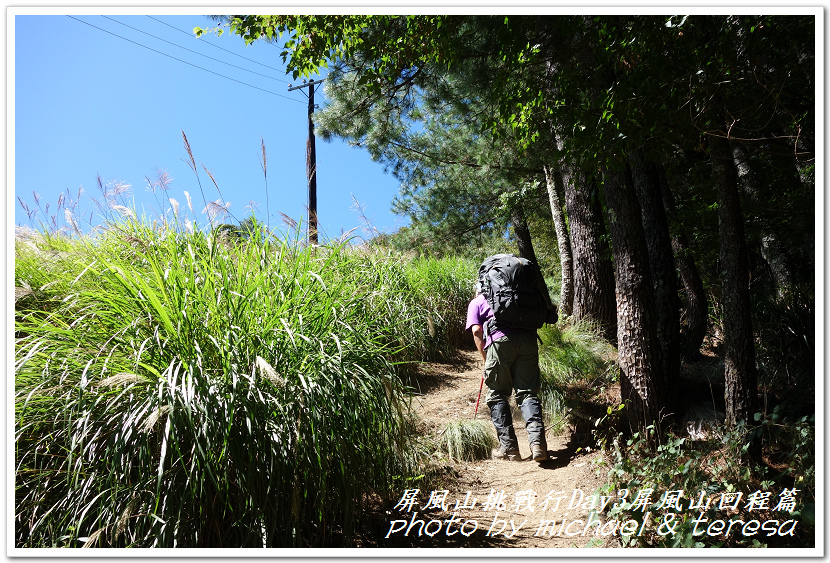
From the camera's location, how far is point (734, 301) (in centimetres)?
339

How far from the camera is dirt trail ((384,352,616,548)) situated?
8.57 ft

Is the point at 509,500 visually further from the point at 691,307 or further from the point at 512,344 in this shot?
the point at 691,307

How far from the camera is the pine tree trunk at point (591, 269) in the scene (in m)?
6.80

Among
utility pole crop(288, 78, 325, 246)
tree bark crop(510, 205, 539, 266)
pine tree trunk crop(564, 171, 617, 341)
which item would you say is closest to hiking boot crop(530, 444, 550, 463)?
utility pole crop(288, 78, 325, 246)

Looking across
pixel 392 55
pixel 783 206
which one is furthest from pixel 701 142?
pixel 783 206

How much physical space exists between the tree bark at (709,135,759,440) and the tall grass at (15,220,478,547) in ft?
7.95

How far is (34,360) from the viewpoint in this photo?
236 cm

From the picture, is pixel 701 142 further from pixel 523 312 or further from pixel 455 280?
pixel 455 280

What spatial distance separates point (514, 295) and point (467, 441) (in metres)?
1.27

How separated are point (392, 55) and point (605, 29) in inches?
80.0

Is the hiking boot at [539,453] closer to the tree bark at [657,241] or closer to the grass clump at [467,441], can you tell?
the grass clump at [467,441]

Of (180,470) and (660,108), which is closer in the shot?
(180,470)

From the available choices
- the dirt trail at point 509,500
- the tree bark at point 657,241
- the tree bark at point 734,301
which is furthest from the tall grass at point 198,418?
the tree bark at point 657,241

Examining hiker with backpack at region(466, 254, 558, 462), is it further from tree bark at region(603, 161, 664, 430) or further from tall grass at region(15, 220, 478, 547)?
tall grass at region(15, 220, 478, 547)
